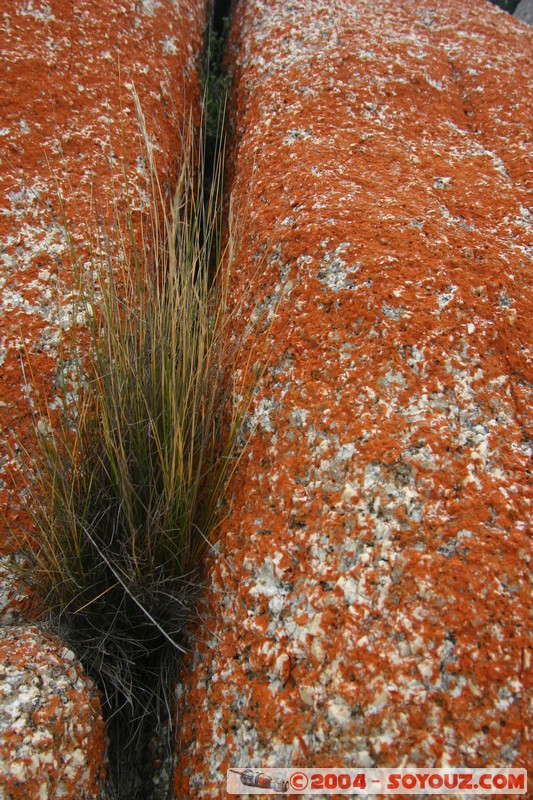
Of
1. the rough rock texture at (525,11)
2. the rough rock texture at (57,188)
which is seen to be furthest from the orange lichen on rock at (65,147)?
the rough rock texture at (525,11)

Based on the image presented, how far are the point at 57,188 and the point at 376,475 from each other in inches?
59.4

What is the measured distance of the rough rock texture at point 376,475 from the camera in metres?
1.28

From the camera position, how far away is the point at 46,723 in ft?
4.43

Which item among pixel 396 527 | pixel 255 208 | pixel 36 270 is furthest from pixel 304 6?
pixel 396 527

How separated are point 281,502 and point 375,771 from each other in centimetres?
67

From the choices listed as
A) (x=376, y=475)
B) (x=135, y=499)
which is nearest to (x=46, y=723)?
(x=135, y=499)

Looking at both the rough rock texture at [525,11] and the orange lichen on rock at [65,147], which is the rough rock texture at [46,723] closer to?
the orange lichen on rock at [65,147]

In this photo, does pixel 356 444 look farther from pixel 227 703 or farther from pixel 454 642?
pixel 227 703

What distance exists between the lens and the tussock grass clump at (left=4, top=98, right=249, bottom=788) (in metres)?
1.59

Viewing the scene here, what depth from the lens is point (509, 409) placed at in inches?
63.5

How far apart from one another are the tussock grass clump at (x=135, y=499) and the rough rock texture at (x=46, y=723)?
0.32ft

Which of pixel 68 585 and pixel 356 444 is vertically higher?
pixel 356 444

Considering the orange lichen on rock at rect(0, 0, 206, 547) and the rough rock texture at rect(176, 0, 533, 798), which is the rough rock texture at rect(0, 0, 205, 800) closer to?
the orange lichen on rock at rect(0, 0, 206, 547)

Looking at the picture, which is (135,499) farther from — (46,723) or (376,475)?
(376,475)
